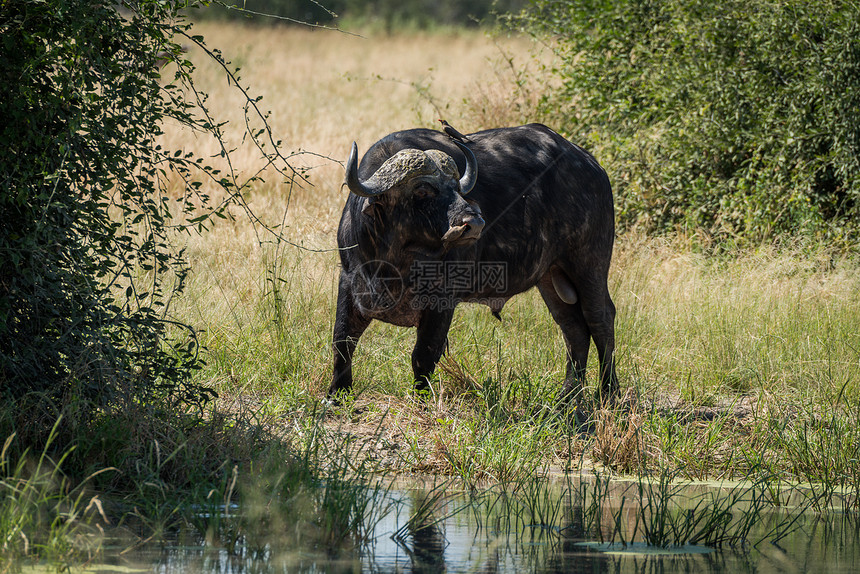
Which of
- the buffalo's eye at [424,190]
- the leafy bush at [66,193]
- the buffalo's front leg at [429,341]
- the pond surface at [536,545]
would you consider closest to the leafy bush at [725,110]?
the buffalo's front leg at [429,341]

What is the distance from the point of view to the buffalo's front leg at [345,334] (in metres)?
7.12

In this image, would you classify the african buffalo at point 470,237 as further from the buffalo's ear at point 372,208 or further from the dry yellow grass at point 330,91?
the dry yellow grass at point 330,91

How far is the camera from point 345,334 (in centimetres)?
712

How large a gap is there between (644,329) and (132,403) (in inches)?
210

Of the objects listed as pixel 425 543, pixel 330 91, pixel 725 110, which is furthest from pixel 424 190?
pixel 330 91

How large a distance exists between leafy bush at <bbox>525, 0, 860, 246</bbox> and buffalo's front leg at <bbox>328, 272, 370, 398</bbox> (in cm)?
650

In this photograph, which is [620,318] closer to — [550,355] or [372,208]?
[550,355]

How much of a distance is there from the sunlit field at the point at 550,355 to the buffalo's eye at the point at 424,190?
0.75 m

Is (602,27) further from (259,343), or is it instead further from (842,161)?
(259,343)

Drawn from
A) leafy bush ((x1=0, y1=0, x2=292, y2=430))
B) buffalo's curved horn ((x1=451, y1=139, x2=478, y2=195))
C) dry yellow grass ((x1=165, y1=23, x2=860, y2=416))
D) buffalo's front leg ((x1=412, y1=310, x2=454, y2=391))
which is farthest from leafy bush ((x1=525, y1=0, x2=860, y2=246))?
leafy bush ((x1=0, y1=0, x2=292, y2=430))

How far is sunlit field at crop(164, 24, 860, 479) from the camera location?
20.7 feet

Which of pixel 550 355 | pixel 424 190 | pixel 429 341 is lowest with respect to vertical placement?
pixel 429 341

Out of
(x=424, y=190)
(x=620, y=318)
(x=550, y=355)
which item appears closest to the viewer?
(x=424, y=190)

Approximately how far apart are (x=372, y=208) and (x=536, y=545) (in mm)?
2930
